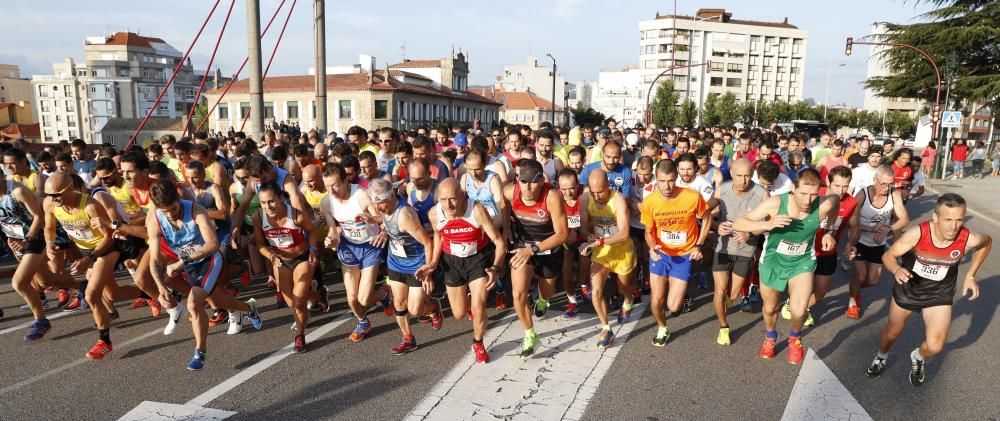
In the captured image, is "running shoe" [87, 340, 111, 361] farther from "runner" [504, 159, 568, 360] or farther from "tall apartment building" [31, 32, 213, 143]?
"tall apartment building" [31, 32, 213, 143]

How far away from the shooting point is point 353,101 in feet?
179

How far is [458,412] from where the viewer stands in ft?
13.9

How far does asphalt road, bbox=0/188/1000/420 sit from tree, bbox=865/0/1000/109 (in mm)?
27396

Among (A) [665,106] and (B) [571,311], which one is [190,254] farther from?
(A) [665,106]

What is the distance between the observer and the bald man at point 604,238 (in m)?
5.30

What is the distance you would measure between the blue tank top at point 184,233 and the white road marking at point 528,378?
2.47 metres

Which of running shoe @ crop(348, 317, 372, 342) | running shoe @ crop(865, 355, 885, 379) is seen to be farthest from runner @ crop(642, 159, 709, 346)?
running shoe @ crop(348, 317, 372, 342)

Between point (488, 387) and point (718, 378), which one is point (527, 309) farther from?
point (718, 378)

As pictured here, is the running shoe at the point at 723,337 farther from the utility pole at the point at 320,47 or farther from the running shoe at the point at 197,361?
the utility pole at the point at 320,47

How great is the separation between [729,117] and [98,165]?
64624mm

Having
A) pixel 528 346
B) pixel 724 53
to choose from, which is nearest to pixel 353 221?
pixel 528 346

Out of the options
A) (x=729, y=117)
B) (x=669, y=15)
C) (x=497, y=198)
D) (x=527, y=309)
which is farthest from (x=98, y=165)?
(x=669, y=15)

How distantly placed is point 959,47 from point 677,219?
31560 millimetres

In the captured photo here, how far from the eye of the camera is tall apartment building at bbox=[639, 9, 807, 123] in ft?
291
